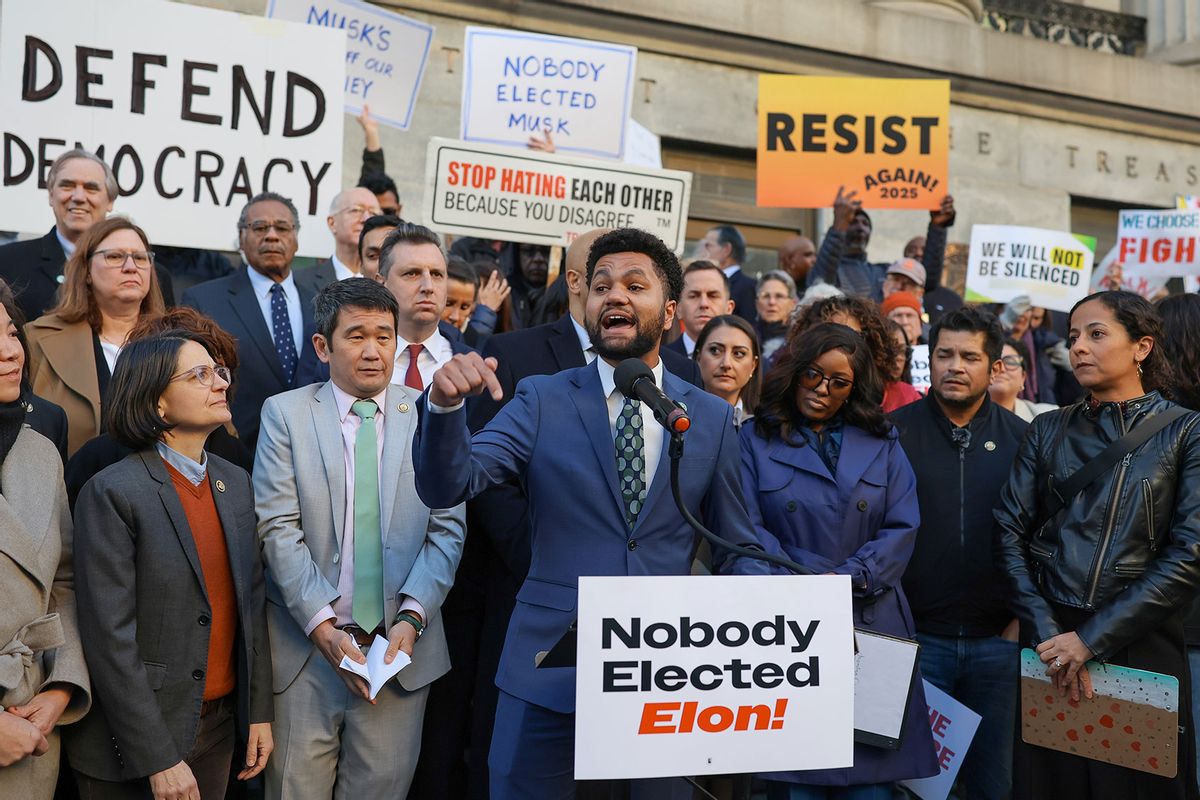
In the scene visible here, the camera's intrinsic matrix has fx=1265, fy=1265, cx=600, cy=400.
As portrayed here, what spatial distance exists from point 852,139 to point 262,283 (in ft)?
15.0

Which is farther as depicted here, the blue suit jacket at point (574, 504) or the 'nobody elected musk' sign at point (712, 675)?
the blue suit jacket at point (574, 504)

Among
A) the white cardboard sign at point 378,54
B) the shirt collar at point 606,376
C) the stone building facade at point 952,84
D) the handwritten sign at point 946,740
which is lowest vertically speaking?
the handwritten sign at point 946,740

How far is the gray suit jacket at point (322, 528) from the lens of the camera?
425cm

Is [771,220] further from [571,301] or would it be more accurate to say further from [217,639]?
[217,639]

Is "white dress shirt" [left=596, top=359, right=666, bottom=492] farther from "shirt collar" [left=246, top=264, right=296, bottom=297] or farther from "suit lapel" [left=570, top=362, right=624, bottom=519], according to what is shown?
"shirt collar" [left=246, top=264, right=296, bottom=297]

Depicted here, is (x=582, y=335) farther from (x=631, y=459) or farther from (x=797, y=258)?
(x=797, y=258)

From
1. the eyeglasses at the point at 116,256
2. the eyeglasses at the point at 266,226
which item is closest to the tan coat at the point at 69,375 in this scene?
the eyeglasses at the point at 116,256

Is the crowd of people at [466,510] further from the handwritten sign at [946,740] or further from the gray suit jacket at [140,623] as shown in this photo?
the handwritten sign at [946,740]

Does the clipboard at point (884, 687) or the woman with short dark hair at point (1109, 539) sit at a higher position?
the woman with short dark hair at point (1109, 539)

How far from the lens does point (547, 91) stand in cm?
769

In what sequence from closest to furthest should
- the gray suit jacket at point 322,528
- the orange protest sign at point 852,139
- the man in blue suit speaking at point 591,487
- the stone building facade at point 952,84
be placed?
the man in blue suit speaking at point 591,487 → the gray suit jacket at point 322,528 → the orange protest sign at point 852,139 → the stone building facade at point 952,84

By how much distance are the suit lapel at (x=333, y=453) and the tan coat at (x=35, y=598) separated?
0.84 m

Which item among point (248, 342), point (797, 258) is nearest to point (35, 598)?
point (248, 342)

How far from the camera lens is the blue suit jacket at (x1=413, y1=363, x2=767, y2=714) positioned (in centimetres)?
351
